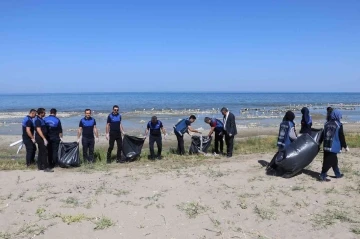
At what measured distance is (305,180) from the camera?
748cm

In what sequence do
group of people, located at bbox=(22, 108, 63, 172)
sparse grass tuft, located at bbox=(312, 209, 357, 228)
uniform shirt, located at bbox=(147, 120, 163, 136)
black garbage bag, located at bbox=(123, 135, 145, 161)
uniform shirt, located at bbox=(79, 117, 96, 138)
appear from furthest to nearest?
uniform shirt, located at bbox=(147, 120, 163, 136) → black garbage bag, located at bbox=(123, 135, 145, 161) → uniform shirt, located at bbox=(79, 117, 96, 138) → group of people, located at bbox=(22, 108, 63, 172) → sparse grass tuft, located at bbox=(312, 209, 357, 228)

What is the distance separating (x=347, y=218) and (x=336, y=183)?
71.5 inches

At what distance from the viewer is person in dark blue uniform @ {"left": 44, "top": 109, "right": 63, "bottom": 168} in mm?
9023

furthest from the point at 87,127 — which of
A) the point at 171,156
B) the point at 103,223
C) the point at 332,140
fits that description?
the point at 332,140

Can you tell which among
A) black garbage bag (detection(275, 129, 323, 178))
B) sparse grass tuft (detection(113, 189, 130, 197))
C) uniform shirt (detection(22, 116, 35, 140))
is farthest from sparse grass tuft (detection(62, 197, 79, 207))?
black garbage bag (detection(275, 129, 323, 178))

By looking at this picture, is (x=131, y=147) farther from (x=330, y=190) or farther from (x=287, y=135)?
(x=330, y=190)

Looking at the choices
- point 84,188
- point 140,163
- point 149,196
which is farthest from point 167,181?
point 140,163

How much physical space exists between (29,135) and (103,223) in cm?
458

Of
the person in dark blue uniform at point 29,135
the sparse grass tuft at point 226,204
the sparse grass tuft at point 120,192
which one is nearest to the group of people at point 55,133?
the person in dark blue uniform at point 29,135

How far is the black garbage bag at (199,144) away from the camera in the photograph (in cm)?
1087

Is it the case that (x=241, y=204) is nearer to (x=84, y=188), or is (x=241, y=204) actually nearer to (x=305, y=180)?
(x=305, y=180)

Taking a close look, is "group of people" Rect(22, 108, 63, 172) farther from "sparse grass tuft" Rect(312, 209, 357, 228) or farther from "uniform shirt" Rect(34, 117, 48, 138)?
"sparse grass tuft" Rect(312, 209, 357, 228)

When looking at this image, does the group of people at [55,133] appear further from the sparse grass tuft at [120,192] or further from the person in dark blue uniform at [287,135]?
the sparse grass tuft at [120,192]

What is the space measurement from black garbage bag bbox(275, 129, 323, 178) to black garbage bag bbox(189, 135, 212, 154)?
10.9ft
